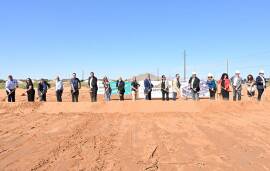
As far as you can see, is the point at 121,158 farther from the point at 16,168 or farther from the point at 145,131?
the point at 145,131

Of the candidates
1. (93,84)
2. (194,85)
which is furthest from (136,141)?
(93,84)

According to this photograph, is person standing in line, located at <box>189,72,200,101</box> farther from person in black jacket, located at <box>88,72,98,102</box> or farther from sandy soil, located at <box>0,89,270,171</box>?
person in black jacket, located at <box>88,72,98,102</box>

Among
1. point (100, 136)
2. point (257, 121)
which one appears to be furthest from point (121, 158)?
point (257, 121)

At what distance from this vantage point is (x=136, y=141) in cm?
805

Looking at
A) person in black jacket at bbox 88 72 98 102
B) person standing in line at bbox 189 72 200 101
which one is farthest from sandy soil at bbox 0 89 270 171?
person in black jacket at bbox 88 72 98 102

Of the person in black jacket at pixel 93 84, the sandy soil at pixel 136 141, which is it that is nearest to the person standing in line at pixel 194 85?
the sandy soil at pixel 136 141

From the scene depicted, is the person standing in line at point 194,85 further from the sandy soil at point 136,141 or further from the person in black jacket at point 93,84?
the person in black jacket at point 93,84

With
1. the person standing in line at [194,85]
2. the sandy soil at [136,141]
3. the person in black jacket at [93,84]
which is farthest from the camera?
the person in black jacket at [93,84]

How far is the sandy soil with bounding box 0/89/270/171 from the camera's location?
6199 mm

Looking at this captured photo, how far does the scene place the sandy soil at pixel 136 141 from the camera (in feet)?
20.3

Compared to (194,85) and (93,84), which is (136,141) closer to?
(194,85)

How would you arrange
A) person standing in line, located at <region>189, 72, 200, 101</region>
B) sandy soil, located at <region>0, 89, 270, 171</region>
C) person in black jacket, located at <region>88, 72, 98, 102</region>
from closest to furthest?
sandy soil, located at <region>0, 89, 270, 171</region> < person standing in line, located at <region>189, 72, 200, 101</region> < person in black jacket, located at <region>88, 72, 98, 102</region>

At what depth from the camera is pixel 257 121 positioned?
11.0 m

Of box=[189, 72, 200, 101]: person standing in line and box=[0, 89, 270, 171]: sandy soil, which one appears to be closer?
box=[0, 89, 270, 171]: sandy soil
